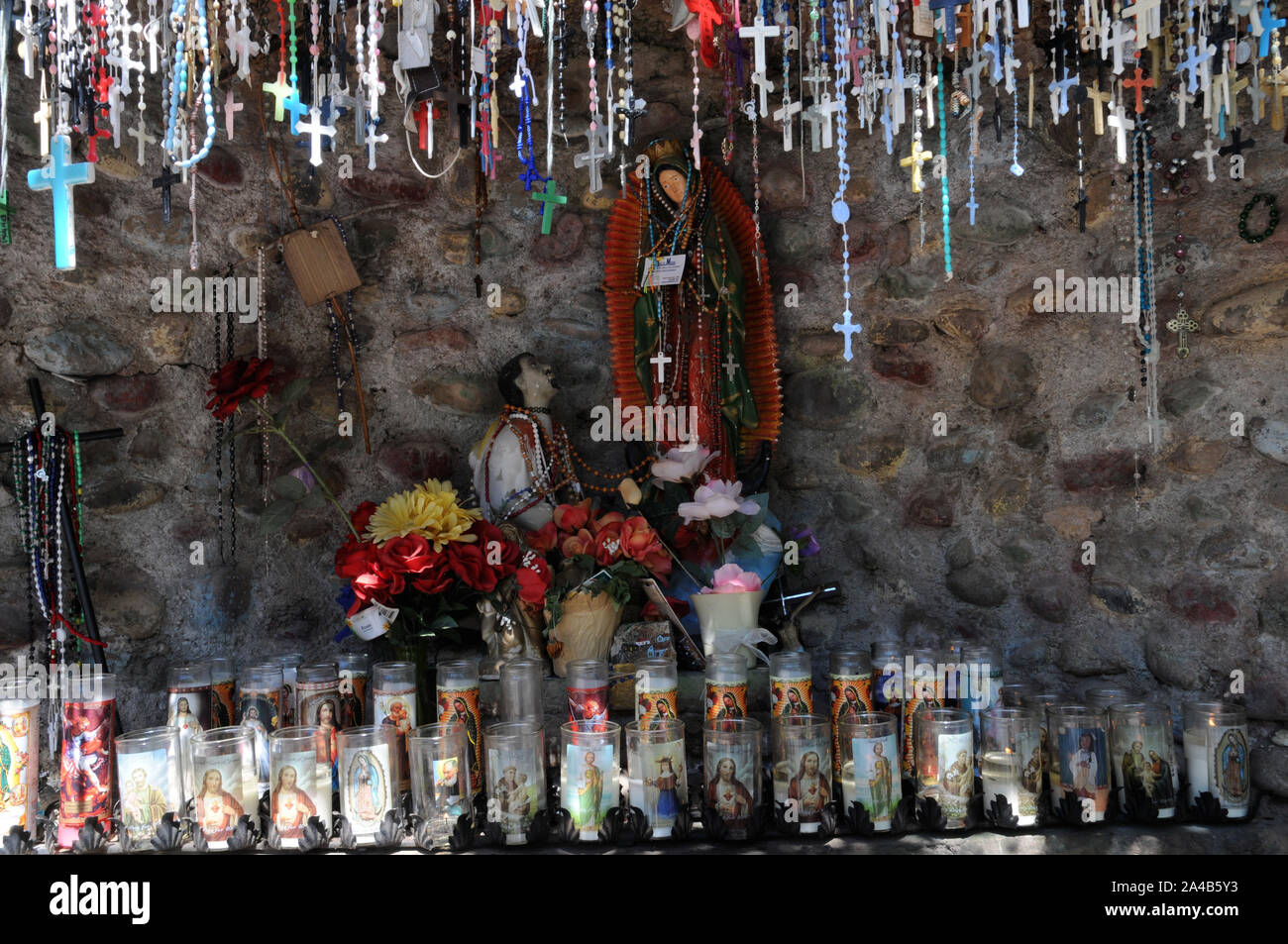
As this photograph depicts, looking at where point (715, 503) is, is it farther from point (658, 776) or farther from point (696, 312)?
point (658, 776)

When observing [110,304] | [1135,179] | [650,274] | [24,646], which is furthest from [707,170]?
[24,646]

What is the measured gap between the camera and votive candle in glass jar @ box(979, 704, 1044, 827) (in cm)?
187

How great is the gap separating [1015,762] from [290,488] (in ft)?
6.08

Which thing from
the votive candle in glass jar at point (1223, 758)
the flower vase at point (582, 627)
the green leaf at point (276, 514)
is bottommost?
the votive candle in glass jar at point (1223, 758)

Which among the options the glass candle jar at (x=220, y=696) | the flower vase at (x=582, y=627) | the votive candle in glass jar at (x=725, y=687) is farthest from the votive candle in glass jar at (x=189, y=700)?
the votive candle in glass jar at (x=725, y=687)

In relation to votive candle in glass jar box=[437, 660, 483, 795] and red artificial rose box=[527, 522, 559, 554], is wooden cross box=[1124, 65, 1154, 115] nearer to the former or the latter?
red artificial rose box=[527, 522, 559, 554]

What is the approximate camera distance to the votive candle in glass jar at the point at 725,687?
2.04 metres

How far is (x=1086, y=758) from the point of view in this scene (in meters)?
1.89

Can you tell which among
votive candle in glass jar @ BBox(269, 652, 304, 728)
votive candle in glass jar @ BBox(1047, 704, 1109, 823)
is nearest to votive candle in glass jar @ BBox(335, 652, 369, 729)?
votive candle in glass jar @ BBox(269, 652, 304, 728)

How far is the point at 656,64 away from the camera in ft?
9.59

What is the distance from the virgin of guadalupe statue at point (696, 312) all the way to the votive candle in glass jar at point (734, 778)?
1005 mm

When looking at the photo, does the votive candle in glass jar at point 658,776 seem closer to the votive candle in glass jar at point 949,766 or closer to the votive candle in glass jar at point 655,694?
the votive candle in glass jar at point 655,694

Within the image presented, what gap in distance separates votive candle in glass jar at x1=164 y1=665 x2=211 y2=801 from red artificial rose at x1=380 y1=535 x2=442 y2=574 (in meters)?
0.42

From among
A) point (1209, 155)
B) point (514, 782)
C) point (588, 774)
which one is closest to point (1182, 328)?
point (1209, 155)
